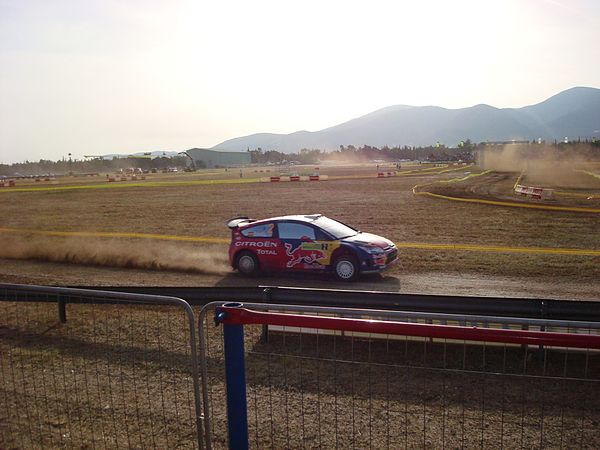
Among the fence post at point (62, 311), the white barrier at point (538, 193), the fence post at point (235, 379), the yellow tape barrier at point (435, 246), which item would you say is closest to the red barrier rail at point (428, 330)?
the fence post at point (235, 379)

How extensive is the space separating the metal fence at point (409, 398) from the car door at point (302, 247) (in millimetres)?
4275

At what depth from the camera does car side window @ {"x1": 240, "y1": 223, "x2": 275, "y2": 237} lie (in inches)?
480

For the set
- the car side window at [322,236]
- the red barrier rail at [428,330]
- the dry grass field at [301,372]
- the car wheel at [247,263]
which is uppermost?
the red barrier rail at [428,330]

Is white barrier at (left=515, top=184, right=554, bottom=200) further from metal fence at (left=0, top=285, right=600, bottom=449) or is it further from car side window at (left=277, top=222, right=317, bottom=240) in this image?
metal fence at (left=0, top=285, right=600, bottom=449)

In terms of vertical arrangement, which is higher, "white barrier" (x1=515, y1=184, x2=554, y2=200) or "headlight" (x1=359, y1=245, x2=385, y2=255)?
"headlight" (x1=359, y1=245, x2=385, y2=255)

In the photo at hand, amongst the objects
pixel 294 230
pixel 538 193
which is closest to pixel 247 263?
pixel 294 230

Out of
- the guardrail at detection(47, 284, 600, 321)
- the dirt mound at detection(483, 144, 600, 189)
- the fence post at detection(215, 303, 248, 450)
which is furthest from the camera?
the dirt mound at detection(483, 144, 600, 189)

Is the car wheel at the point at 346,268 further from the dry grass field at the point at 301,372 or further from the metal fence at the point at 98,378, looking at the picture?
the metal fence at the point at 98,378

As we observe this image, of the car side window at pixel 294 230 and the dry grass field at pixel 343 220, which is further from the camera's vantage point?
the dry grass field at pixel 343 220

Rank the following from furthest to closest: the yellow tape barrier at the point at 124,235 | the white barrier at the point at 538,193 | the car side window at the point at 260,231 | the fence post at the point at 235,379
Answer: the white barrier at the point at 538,193, the yellow tape barrier at the point at 124,235, the car side window at the point at 260,231, the fence post at the point at 235,379

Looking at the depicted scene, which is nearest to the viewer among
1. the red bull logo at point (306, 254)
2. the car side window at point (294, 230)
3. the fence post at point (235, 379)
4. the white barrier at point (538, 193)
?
the fence post at point (235, 379)

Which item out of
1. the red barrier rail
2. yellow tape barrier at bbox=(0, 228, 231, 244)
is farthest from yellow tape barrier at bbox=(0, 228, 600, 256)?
the red barrier rail

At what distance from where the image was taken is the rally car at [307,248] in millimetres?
11430

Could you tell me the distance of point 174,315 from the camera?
28.6 ft
